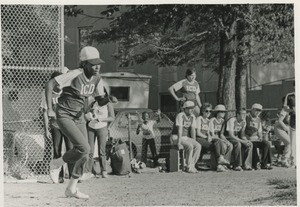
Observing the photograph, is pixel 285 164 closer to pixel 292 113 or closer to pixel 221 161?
pixel 292 113

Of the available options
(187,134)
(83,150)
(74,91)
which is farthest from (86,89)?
(187,134)

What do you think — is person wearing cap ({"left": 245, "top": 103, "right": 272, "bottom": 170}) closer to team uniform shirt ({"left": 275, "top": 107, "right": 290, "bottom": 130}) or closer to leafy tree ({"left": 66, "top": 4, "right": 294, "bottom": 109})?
team uniform shirt ({"left": 275, "top": 107, "right": 290, "bottom": 130})

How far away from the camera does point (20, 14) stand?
835cm

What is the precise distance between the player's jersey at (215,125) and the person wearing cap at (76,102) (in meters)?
2.36

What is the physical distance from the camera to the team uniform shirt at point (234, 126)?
9594mm

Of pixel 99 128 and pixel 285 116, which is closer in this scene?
pixel 99 128

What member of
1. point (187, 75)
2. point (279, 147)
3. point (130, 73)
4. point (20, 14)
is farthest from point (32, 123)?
point (130, 73)

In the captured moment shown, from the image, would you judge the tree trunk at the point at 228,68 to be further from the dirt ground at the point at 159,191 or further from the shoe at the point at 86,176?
the shoe at the point at 86,176

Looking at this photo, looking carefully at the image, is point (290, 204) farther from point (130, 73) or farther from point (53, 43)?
→ point (130, 73)

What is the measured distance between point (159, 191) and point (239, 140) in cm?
193

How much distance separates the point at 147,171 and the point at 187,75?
132 centimetres

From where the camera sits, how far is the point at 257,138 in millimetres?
9641

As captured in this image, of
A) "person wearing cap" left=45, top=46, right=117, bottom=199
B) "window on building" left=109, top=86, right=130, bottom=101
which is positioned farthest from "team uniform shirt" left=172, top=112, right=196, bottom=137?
"window on building" left=109, top=86, right=130, bottom=101

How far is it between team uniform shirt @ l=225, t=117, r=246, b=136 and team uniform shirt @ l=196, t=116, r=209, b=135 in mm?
276
